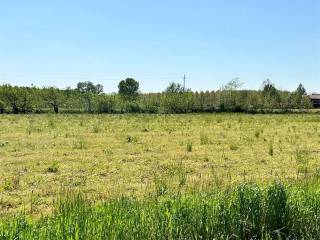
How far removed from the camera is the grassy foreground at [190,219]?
4469 mm

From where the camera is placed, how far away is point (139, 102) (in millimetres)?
81250

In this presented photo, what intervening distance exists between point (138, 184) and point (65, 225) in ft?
17.9

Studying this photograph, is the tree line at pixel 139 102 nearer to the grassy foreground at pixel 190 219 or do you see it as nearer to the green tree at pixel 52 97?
the green tree at pixel 52 97

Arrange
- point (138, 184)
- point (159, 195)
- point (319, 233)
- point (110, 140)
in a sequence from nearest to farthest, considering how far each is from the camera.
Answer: point (319, 233)
point (159, 195)
point (138, 184)
point (110, 140)

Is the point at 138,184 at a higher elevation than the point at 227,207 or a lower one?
lower

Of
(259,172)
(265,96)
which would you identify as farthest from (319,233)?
(265,96)

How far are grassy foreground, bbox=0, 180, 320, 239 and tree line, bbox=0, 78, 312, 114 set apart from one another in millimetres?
70218

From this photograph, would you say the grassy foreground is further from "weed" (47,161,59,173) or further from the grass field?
"weed" (47,161,59,173)

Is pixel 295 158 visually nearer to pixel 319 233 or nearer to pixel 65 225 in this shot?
pixel 319 233

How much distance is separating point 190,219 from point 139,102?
76.6 meters

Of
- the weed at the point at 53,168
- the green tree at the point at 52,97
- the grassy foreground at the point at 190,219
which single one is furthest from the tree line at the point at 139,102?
the grassy foreground at the point at 190,219

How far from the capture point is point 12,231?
4273 millimetres

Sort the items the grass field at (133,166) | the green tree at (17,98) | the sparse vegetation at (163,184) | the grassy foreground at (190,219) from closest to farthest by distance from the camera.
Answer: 1. the grassy foreground at (190,219)
2. the sparse vegetation at (163,184)
3. the grass field at (133,166)
4. the green tree at (17,98)

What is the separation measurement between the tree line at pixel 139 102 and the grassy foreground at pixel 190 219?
7022 centimetres
